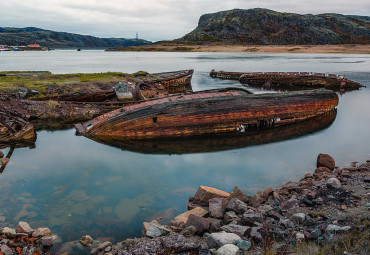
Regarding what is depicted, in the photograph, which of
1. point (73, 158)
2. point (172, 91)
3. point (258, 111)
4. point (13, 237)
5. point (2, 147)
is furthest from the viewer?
point (172, 91)

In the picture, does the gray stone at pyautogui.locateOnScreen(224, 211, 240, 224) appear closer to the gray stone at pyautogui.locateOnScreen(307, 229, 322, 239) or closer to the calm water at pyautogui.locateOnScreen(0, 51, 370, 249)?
the gray stone at pyautogui.locateOnScreen(307, 229, 322, 239)

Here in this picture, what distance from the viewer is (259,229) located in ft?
20.0

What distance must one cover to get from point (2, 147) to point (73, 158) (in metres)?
4.99

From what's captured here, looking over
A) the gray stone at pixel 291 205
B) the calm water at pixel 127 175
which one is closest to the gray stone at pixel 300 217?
the gray stone at pixel 291 205

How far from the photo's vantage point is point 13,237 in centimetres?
680

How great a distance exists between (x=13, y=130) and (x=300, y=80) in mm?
42957

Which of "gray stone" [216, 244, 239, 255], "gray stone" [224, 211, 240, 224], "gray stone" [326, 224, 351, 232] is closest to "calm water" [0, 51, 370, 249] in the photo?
"gray stone" [224, 211, 240, 224]

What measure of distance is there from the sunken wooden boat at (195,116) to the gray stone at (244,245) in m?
12.3

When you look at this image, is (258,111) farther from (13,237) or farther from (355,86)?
(355,86)

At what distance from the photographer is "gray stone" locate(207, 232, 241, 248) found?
5.61 meters

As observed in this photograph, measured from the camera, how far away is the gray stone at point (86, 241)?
7.18m

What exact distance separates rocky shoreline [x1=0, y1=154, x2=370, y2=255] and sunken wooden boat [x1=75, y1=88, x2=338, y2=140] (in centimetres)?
850

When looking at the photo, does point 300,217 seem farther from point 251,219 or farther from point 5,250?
point 5,250

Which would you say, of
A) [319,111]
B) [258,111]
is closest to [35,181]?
[258,111]
